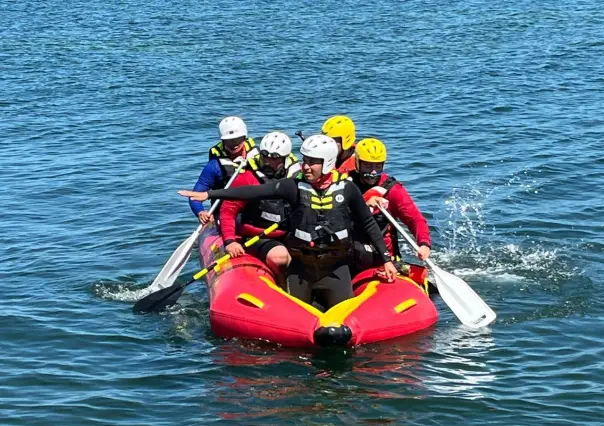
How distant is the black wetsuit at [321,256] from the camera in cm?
964

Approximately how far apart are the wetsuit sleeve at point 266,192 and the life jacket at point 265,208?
0.57 m

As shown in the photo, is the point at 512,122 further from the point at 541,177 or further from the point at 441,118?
the point at 541,177

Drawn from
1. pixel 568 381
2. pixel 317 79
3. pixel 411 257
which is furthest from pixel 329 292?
pixel 317 79

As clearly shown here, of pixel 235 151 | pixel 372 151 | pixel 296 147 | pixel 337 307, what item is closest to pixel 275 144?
pixel 372 151

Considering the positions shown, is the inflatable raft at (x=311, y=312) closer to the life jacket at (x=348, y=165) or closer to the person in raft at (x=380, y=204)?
the person in raft at (x=380, y=204)

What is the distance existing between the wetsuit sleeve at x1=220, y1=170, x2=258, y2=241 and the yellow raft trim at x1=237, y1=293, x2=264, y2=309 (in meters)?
0.95

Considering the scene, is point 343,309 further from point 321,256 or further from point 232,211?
point 232,211

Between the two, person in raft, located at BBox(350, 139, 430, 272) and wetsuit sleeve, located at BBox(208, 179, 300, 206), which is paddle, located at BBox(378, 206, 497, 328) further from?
wetsuit sleeve, located at BBox(208, 179, 300, 206)

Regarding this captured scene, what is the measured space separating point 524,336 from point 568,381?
1.11 m

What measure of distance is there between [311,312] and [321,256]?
624 millimetres

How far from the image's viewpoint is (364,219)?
9.70 meters

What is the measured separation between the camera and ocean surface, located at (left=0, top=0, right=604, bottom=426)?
8852 millimetres

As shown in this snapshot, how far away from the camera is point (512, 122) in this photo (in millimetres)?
19016

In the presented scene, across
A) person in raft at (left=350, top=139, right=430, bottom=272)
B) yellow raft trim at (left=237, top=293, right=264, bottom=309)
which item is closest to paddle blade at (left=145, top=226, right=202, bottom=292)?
yellow raft trim at (left=237, top=293, right=264, bottom=309)
